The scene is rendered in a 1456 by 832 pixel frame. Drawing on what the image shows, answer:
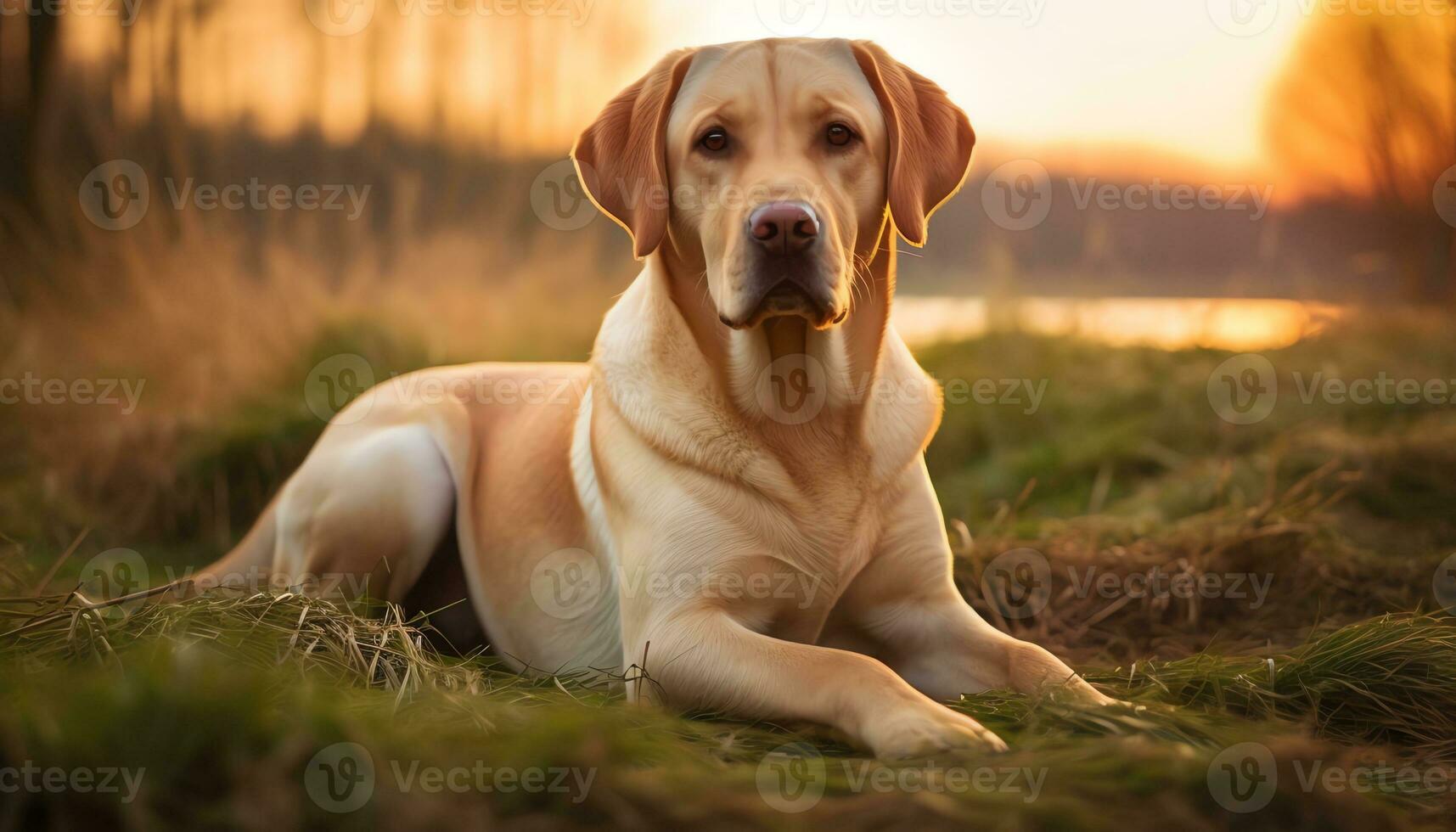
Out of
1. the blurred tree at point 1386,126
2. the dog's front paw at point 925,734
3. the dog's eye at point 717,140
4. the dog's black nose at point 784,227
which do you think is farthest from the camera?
the blurred tree at point 1386,126

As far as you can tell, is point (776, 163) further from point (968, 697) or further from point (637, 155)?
point (968, 697)

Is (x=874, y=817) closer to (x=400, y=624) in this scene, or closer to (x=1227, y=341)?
(x=400, y=624)

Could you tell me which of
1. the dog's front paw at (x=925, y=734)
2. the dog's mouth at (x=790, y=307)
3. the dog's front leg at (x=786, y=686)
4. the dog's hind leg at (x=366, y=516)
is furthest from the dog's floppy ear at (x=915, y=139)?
the dog's hind leg at (x=366, y=516)

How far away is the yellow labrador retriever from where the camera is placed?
2.55m

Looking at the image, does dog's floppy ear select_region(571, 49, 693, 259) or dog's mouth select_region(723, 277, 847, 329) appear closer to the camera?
dog's mouth select_region(723, 277, 847, 329)

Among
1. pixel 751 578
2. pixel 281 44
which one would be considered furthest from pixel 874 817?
pixel 281 44

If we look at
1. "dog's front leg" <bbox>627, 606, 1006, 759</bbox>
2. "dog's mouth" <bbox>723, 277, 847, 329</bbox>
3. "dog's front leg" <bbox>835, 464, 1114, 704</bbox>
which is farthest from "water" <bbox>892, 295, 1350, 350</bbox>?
"dog's front leg" <bbox>627, 606, 1006, 759</bbox>

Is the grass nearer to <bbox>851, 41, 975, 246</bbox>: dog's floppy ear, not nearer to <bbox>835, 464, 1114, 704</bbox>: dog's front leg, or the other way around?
<bbox>835, 464, 1114, 704</bbox>: dog's front leg

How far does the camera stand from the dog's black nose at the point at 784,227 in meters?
2.46

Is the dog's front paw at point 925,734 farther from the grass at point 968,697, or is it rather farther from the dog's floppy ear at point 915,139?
the dog's floppy ear at point 915,139

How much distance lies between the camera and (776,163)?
265 cm

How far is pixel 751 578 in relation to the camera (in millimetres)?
2645

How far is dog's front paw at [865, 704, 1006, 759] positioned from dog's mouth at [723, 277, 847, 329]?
37.2 inches

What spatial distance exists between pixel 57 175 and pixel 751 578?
22.1 feet
